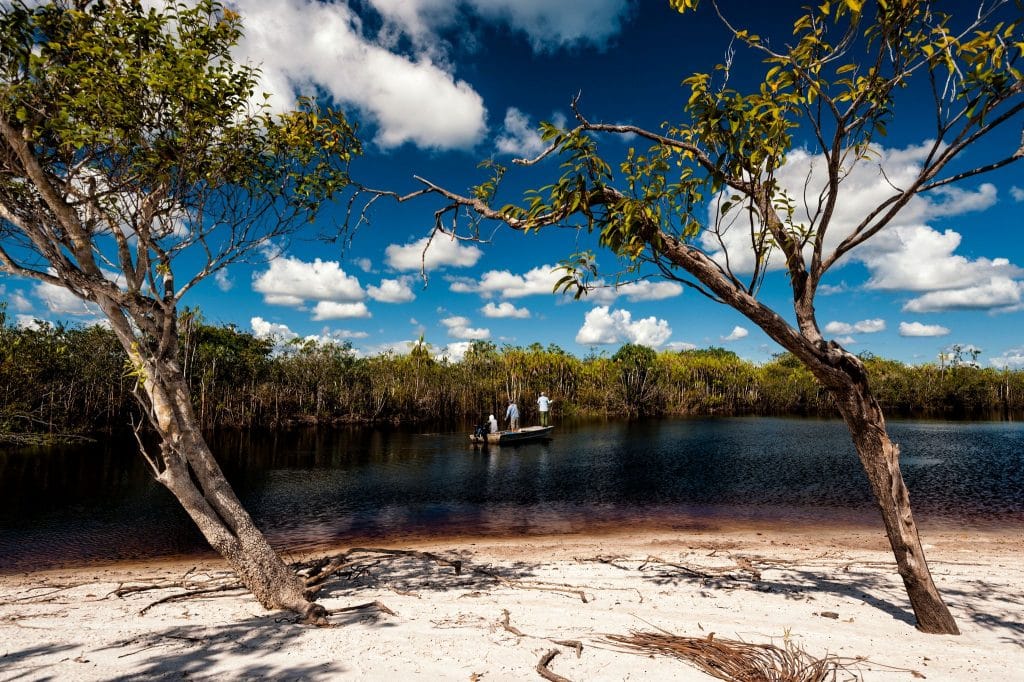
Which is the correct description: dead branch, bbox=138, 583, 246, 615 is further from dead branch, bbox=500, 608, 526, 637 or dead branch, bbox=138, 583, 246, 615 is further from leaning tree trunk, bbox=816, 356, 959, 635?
leaning tree trunk, bbox=816, 356, 959, 635

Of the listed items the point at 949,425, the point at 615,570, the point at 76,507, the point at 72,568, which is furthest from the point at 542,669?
the point at 949,425

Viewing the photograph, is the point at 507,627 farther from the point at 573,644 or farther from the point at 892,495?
the point at 892,495

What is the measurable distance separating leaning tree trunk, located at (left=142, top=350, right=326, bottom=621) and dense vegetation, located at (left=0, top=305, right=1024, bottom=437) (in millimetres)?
18766

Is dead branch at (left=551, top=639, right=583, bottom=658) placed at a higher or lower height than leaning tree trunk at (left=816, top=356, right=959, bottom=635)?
lower

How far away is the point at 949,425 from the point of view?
42.9 m

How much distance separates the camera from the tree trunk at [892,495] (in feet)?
16.4

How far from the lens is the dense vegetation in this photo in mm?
30675

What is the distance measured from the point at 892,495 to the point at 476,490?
15348 millimetres

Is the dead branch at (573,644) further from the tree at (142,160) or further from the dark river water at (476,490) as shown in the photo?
the dark river water at (476,490)

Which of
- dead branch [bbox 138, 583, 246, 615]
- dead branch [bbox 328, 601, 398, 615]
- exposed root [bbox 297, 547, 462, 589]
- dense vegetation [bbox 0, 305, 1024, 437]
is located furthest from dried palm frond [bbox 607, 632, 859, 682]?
dense vegetation [bbox 0, 305, 1024, 437]

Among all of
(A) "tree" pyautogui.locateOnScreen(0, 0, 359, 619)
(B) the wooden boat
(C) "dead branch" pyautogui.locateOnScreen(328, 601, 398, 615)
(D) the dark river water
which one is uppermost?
(A) "tree" pyautogui.locateOnScreen(0, 0, 359, 619)

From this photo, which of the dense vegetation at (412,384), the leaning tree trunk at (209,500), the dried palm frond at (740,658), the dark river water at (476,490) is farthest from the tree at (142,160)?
the dense vegetation at (412,384)

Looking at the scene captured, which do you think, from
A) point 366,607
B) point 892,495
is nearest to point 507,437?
point 366,607

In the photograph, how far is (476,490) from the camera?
1903cm
